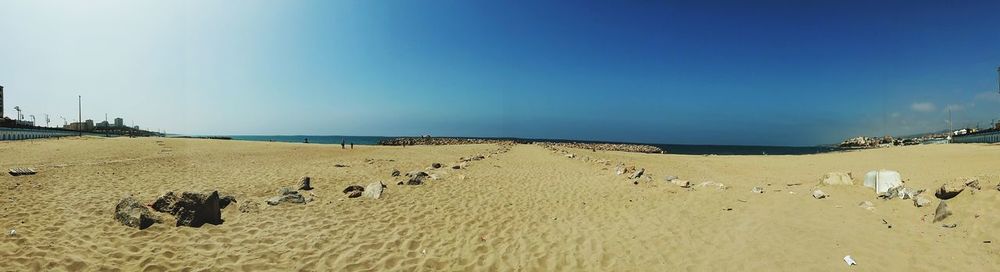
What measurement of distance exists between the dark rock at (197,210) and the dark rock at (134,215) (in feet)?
1.47

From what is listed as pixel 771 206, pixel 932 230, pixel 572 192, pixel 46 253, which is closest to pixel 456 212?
pixel 572 192

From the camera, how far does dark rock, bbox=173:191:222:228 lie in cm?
821

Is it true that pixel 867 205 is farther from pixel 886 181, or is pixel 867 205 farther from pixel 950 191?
pixel 886 181

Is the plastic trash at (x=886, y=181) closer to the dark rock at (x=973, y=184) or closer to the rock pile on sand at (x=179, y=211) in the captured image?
the dark rock at (x=973, y=184)

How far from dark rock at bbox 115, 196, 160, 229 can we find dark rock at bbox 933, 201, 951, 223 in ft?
50.5

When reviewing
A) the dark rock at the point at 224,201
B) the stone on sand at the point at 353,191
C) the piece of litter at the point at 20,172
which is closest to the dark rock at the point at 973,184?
the stone on sand at the point at 353,191

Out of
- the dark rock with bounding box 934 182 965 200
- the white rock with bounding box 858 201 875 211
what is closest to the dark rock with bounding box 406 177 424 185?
the white rock with bounding box 858 201 875 211

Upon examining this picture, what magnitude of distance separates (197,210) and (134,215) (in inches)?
46.3

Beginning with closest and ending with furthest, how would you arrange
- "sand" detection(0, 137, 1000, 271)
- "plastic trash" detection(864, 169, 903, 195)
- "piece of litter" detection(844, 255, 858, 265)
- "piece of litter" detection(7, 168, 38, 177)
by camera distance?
1. "piece of litter" detection(844, 255, 858, 265)
2. "sand" detection(0, 137, 1000, 271)
3. "plastic trash" detection(864, 169, 903, 195)
4. "piece of litter" detection(7, 168, 38, 177)

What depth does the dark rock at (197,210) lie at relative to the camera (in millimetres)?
8211

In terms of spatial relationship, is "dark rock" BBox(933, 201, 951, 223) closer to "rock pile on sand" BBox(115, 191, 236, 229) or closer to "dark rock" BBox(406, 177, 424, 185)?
"dark rock" BBox(406, 177, 424, 185)

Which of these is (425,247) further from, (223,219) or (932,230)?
(932,230)

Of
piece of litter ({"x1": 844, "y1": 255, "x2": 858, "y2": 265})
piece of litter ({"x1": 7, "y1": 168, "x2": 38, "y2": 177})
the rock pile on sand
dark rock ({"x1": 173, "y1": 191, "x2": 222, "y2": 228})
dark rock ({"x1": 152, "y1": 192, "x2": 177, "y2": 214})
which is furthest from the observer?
piece of litter ({"x1": 7, "y1": 168, "x2": 38, "y2": 177})

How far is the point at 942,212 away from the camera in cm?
788
